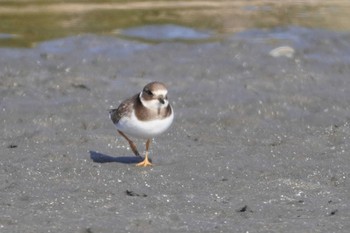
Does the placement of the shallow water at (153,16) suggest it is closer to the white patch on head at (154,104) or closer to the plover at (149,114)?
the plover at (149,114)

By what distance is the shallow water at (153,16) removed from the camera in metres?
16.4

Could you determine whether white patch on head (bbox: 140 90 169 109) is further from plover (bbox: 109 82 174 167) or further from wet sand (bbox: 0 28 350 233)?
wet sand (bbox: 0 28 350 233)

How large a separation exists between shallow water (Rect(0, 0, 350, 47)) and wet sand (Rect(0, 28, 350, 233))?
2.80 ft

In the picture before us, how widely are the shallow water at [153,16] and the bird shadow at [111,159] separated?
19.2 ft

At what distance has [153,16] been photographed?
58.2 feet

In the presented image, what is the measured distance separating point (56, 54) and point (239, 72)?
9.00ft

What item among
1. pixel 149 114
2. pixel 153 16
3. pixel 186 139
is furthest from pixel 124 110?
pixel 153 16

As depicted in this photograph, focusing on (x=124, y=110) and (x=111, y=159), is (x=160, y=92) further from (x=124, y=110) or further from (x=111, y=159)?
(x=111, y=159)

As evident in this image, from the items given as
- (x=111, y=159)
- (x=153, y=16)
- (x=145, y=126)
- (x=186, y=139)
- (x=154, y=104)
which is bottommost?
(x=153, y=16)

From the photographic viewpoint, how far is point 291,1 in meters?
20.1

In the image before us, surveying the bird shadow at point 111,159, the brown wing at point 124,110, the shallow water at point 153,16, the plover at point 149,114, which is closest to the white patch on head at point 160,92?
the plover at point 149,114

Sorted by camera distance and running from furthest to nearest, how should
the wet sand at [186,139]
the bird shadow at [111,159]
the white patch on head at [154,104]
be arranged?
the bird shadow at [111,159] → the white patch on head at [154,104] → the wet sand at [186,139]

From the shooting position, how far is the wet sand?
7.49 meters

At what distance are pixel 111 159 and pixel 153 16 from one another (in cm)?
859
